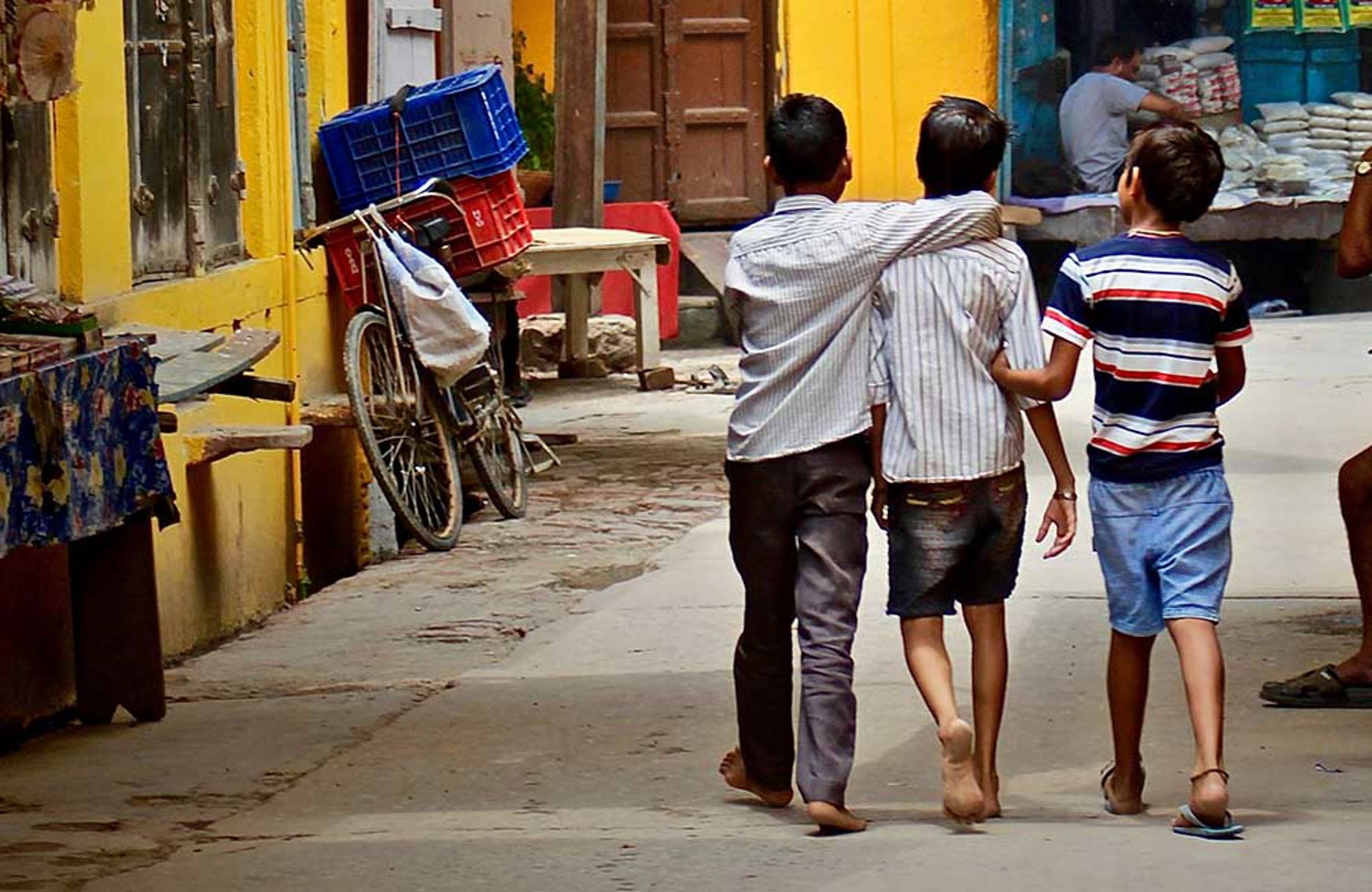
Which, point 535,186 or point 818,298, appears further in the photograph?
point 535,186

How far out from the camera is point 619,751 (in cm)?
574

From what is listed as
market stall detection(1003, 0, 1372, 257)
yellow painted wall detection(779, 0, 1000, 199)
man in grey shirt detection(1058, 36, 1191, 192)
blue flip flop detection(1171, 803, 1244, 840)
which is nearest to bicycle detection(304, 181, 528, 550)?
blue flip flop detection(1171, 803, 1244, 840)

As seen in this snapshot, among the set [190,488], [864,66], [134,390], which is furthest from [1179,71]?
[134,390]

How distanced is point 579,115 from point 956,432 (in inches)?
401

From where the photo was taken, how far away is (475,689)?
670 centimetres

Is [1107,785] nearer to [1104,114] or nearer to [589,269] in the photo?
[589,269]

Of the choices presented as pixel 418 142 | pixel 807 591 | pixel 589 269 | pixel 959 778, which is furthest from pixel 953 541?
pixel 589 269

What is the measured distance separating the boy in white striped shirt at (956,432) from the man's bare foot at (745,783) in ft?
1.44

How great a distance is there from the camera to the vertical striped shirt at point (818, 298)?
471 cm

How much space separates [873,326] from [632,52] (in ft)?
42.5

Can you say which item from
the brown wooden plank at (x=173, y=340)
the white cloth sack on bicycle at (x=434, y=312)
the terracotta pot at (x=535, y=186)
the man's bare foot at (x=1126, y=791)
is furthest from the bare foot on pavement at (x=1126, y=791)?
the terracotta pot at (x=535, y=186)

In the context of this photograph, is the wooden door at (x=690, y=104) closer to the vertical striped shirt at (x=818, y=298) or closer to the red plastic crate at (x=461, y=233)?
the red plastic crate at (x=461, y=233)

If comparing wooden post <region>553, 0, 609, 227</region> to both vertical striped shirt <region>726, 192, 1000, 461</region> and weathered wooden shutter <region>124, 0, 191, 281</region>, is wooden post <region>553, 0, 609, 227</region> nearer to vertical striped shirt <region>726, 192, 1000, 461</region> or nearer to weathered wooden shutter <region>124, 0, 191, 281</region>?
weathered wooden shutter <region>124, 0, 191, 281</region>

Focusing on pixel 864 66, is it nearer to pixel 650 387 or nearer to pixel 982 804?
pixel 650 387
